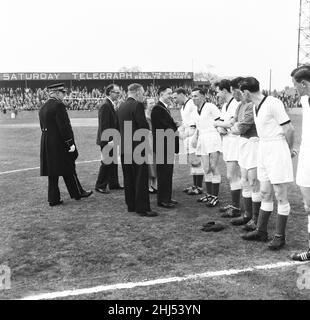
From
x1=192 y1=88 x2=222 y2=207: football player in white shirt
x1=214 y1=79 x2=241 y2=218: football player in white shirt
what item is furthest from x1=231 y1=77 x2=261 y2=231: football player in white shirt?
x1=192 y1=88 x2=222 y2=207: football player in white shirt

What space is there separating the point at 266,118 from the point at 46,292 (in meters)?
3.29

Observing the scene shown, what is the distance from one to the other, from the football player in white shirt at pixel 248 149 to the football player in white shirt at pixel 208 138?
47.1 inches

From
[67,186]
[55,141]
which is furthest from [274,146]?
[67,186]

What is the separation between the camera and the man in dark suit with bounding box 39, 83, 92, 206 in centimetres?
821

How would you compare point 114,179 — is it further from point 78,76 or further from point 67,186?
point 78,76

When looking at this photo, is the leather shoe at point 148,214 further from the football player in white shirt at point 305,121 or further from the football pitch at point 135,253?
the football player in white shirt at point 305,121

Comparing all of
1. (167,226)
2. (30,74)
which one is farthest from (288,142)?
(30,74)

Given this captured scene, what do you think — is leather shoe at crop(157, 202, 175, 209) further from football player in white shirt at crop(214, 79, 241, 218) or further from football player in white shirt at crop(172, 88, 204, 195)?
football player in white shirt at crop(172, 88, 204, 195)

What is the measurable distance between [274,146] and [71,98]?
128 feet

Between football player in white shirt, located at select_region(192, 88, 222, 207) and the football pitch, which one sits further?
football player in white shirt, located at select_region(192, 88, 222, 207)

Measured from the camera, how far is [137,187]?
7.59m

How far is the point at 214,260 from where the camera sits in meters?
5.35

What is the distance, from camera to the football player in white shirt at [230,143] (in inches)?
281

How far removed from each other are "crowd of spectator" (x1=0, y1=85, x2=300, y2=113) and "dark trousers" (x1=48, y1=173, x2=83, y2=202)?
2972 centimetres
